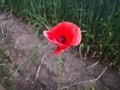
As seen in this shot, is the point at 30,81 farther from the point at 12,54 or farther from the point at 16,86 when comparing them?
the point at 12,54

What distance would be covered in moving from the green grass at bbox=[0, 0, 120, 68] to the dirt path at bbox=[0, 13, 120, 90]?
3.7 inches

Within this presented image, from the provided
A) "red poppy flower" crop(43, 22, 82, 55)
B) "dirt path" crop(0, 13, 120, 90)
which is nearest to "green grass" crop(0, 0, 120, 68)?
"dirt path" crop(0, 13, 120, 90)

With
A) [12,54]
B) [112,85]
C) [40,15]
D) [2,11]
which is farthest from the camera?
[2,11]

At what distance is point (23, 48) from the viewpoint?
210cm

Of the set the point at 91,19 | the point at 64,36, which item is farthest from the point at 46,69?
the point at 64,36

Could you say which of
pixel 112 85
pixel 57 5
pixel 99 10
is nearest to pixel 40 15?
pixel 57 5

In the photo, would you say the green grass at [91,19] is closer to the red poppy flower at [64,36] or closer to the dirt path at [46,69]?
the dirt path at [46,69]

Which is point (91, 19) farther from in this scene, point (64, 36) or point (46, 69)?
point (64, 36)

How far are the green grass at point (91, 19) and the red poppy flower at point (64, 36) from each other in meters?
0.56

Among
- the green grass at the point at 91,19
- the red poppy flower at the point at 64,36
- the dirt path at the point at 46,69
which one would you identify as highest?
the red poppy flower at the point at 64,36

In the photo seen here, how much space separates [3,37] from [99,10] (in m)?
0.82

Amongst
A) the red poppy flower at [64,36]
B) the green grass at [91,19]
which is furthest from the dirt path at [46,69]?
the red poppy flower at [64,36]

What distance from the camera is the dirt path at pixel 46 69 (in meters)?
1.78

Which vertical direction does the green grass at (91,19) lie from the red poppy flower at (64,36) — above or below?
below
